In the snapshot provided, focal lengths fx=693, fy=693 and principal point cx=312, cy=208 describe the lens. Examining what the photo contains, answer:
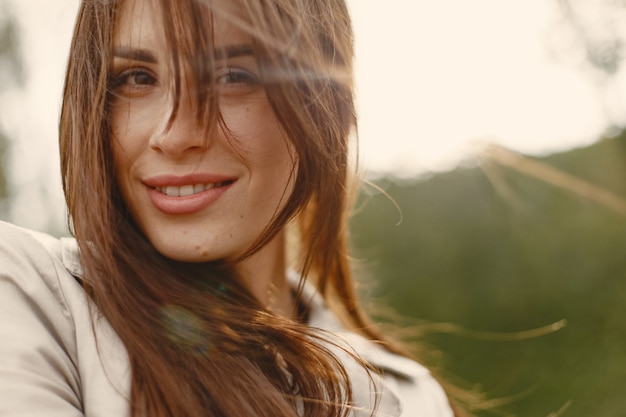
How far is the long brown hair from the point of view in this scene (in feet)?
4.41

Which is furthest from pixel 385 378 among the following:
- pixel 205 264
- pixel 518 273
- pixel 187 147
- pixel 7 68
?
pixel 7 68

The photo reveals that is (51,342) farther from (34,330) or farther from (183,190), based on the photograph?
(183,190)

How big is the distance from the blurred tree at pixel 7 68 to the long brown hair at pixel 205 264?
5757mm

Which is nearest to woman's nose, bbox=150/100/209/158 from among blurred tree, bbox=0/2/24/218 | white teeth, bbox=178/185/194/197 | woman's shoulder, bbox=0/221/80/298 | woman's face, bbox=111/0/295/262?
woman's face, bbox=111/0/295/262

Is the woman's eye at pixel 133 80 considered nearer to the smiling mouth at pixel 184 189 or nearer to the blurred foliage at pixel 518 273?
the smiling mouth at pixel 184 189

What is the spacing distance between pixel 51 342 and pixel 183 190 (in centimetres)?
46

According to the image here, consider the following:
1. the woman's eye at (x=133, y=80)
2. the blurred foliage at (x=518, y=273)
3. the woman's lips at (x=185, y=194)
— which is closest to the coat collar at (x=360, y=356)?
the woman's lips at (x=185, y=194)

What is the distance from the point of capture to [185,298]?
4.94 ft

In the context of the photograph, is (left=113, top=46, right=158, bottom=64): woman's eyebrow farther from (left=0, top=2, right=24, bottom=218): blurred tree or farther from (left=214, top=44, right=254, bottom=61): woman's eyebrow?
(left=0, top=2, right=24, bottom=218): blurred tree

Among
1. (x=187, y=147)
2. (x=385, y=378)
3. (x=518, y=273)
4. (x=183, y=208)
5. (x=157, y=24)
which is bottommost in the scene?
(x=518, y=273)

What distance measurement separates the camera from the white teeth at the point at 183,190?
1564 mm

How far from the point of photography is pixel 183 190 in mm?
1568

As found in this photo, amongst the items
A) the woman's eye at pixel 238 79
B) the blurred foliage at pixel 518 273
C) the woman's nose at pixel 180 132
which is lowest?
the blurred foliage at pixel 518 273

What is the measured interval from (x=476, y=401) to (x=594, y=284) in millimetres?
3848
